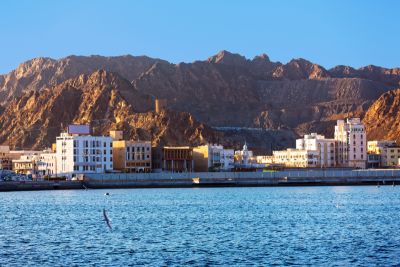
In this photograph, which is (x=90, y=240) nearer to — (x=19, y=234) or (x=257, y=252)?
(x=19, y=234)

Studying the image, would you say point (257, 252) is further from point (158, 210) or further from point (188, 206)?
point (188, 206)

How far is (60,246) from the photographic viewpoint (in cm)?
7206

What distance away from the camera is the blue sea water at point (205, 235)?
63.7 m

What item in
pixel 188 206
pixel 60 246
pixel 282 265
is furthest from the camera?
pixel 188 206

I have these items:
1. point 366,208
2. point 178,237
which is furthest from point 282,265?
point 366,208

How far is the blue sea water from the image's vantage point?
63675 millimetres

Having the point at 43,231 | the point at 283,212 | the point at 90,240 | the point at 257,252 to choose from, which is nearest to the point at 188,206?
the point at 283,212

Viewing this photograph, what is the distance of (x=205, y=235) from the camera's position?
79500mm

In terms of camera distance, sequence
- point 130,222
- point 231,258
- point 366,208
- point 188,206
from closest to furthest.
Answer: point 231,258 < point 130,222 < point 366,208 < point 188,206

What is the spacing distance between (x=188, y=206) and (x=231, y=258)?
201ft

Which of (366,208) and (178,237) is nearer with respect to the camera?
(178,237)

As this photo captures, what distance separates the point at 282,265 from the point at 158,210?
57.5 meters

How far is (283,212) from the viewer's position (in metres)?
109

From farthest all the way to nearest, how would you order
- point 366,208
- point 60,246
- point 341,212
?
point 366,208 < point 341,212 < point 60,246
